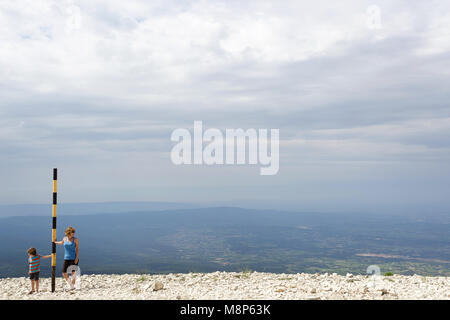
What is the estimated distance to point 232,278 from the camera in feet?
Answer: 54.4

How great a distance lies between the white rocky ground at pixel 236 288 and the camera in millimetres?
11775

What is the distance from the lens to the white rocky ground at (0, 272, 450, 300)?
11.8 m

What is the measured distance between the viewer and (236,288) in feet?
43.9

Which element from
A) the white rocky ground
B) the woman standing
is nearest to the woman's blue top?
the woman standing

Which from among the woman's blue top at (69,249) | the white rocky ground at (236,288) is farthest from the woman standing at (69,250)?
the white rocky ground at (236,288)

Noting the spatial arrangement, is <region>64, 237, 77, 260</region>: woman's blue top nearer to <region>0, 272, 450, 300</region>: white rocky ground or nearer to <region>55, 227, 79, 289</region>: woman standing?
<region>55, 227, 79, 289</region>: woman standing

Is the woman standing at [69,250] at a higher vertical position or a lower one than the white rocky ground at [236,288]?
higher

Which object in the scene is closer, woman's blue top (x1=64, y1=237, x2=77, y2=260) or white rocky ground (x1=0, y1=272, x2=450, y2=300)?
white rocky ground (x1=0, y1=272, x2=450, y2=300)

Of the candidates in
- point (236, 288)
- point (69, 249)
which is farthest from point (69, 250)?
point (236, 288)

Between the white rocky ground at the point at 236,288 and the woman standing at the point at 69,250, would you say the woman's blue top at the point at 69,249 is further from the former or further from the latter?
the white rocky ground at the point at 236,288

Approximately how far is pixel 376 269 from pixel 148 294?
10.3 metres

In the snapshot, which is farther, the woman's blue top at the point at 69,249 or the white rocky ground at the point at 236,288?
the woman's blue top at the point at 69,249
